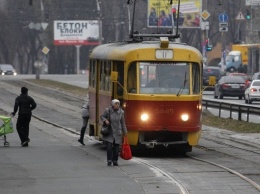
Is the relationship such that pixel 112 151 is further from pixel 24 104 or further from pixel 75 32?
pixel 75 32

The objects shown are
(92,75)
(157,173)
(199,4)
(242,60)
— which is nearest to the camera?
(157,173)

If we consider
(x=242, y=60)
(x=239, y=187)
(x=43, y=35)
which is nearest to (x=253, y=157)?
(x=239, y=187)

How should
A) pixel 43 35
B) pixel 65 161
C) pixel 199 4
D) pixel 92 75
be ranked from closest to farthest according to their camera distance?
pixel 65 161 → pixel 92 75 → pixel 199 4 → pixel 43 35

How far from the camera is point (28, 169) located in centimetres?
2203

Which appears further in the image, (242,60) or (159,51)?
(242,60)

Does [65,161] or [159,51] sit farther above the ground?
Result: [159,51]

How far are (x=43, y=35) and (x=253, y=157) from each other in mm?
88332

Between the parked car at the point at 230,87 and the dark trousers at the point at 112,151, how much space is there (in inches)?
1500

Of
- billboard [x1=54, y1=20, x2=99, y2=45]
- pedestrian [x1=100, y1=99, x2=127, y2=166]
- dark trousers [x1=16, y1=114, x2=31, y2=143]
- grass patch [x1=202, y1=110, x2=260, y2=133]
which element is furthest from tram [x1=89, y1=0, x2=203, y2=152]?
billboard [x1=54, y1=20, x2=99, y2=45]

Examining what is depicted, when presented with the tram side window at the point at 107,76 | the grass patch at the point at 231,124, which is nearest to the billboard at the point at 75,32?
the grass patch at the point at 231,124

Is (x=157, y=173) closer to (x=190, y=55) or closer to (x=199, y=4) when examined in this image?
(x=190, y=55)

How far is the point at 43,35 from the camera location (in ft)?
370

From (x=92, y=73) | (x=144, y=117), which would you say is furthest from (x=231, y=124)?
(x=144, y=117)

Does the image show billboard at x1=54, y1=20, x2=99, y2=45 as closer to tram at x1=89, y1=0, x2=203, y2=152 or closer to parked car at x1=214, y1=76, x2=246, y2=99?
parked car at x1=214, y1=76, x2=246, y2=99
